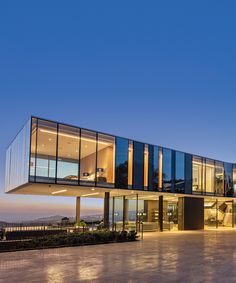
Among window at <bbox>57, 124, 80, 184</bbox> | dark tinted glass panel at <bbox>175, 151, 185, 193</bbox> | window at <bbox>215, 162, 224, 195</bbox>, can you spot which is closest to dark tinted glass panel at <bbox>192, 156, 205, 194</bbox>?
dark tinted glass panel at <bbox>175, 151, 185, 193</bbox>

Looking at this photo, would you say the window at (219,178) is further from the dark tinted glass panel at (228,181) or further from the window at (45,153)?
the window at (45,153)

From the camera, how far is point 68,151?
2309 centimetres

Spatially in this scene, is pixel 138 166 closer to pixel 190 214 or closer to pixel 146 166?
pixel 146 166

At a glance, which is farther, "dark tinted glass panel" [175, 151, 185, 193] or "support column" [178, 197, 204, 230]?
"support column" [178, 197, 204, 230]

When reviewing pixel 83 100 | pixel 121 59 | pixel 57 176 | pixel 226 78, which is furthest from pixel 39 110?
pixel 57 176

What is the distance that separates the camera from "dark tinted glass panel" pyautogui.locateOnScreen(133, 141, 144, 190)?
77.6 feet

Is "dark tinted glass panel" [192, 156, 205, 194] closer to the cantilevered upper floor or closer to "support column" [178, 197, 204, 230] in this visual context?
the cantilevered upper floor

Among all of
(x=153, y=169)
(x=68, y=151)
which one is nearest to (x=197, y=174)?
(x=153, y=169)

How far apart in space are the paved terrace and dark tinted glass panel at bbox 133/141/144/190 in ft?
27.5

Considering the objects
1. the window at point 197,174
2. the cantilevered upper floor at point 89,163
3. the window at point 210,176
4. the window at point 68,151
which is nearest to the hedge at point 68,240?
the cantilevered upper floor at point 89,163

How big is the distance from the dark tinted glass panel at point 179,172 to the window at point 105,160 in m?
7.15

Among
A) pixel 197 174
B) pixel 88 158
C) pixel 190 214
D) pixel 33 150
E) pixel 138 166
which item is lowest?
pixel 190 214

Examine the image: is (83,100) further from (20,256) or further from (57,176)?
(20,256)

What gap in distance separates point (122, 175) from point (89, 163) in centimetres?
248
